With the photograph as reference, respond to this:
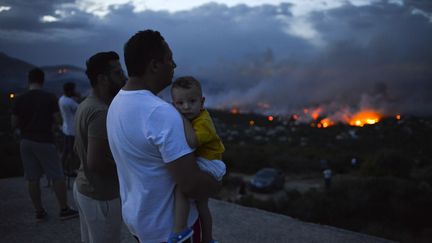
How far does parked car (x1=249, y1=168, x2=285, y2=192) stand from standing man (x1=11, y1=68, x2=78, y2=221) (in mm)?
15314

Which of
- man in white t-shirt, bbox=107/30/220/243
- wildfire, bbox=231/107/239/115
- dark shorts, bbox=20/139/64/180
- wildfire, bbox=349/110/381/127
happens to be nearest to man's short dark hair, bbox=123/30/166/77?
man in white t-shirt, bbox=107/30/220/243

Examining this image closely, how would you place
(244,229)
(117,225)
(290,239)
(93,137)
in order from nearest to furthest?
(93,137) < (117,225) < (290,239) < (244,229)

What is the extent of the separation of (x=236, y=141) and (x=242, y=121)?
3810 centimetres

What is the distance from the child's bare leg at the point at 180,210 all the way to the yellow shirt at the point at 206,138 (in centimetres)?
20

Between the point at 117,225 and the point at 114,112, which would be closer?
the point at 114,112

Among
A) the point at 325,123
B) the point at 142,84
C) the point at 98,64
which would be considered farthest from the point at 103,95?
the point at 325,123

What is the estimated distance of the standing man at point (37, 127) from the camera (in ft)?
14.8

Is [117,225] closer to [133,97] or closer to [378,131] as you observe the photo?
[133,97]

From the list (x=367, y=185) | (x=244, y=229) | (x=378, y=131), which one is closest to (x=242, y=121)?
(x=378, y=131)

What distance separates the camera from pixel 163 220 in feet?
5.34

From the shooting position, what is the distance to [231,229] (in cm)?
518

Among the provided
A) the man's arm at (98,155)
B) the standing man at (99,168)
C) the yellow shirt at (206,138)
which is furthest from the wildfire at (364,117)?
the yellow shirt at (206,138)

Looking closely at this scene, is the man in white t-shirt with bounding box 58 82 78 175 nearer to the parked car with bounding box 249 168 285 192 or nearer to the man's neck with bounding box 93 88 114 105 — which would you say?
the man's neck with bounding box 93 88 114 105

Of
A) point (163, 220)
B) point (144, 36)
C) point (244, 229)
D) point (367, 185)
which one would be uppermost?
point (144, 36)
